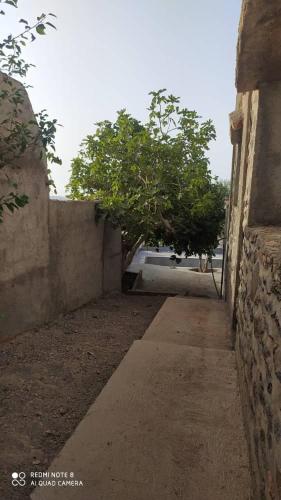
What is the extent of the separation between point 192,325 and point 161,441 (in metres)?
2.46

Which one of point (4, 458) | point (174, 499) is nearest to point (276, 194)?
point (174, 499)

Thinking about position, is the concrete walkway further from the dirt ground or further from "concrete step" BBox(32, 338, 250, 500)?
the dirt ground

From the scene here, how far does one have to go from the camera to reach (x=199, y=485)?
1.86 metres

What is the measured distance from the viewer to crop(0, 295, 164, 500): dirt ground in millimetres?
2449

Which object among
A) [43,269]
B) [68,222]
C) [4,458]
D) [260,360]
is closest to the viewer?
[260,360]

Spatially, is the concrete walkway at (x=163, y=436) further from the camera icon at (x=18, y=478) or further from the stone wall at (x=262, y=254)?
the camera icon at (x=18, y=478)

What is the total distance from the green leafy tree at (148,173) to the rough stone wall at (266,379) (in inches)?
193

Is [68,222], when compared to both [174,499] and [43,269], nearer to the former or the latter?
[43,269]

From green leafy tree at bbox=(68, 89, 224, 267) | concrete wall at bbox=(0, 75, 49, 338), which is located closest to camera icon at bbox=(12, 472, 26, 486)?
concrete wall at bbox=(0, 75, 49, 338)

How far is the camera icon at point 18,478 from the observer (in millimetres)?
2156

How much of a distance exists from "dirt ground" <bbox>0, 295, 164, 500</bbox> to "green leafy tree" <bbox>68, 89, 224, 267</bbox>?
225 cm

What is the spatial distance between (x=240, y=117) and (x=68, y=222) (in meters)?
2.86

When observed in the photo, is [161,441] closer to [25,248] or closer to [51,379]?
[51,379]

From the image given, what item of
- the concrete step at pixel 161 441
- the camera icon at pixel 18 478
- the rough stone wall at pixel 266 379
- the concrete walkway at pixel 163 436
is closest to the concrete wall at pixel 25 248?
the concrete walkway at pixel 163 436
